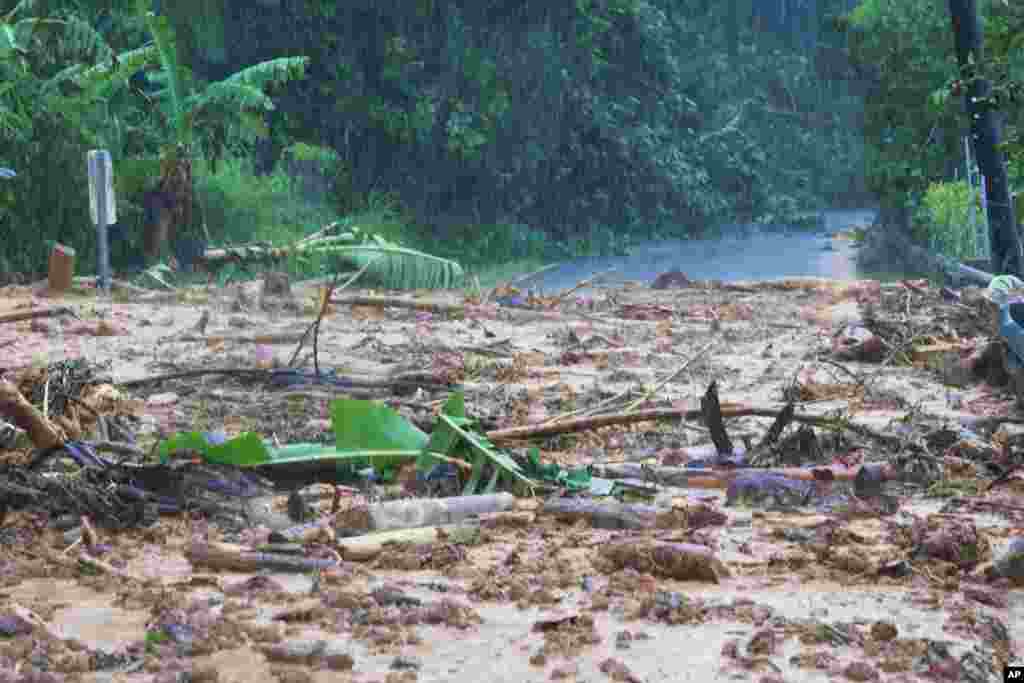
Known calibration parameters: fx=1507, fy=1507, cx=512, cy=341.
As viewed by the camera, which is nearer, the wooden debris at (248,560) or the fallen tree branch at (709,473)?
the wooden debris at (248,560)

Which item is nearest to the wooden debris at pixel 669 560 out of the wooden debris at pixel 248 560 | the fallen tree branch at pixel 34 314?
the wooden debris at pixel 248 560

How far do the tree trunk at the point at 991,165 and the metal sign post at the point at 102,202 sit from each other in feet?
27.7

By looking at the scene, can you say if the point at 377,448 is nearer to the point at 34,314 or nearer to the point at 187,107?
the point at 34,314

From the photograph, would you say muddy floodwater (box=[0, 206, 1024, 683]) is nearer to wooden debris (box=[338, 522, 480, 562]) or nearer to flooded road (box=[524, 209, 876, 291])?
wooden debris (box=[338, 522, 480, 562])

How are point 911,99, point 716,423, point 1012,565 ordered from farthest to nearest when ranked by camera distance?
1. point 911,99
2. point 716,423
3. point 1012,565

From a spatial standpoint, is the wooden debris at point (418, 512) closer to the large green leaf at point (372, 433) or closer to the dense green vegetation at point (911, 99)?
the large green leaf at point (372, 433)

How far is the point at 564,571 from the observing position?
4242 mm

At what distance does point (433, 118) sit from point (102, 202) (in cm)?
1580

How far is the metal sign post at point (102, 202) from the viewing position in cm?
1535

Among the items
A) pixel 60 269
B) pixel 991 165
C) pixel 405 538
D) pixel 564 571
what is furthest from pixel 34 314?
pixel 991 165

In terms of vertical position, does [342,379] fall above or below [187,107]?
below

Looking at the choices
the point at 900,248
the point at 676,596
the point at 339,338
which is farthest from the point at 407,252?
the point at 676,596

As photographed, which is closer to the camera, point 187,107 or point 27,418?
point 27,418

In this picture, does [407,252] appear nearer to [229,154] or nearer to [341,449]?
[229,154]
